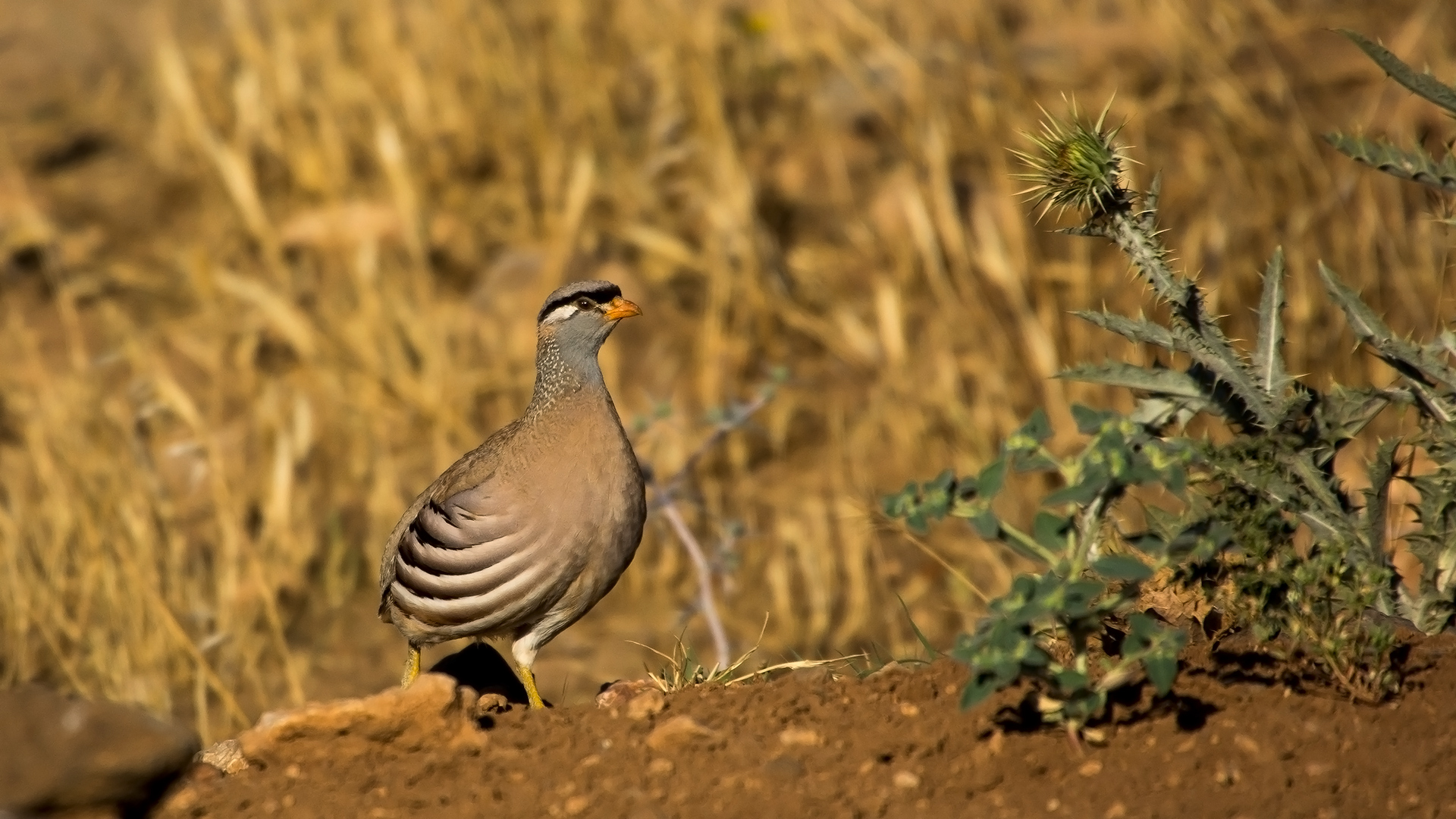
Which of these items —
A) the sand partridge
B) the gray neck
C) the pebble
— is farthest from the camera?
the gray neck

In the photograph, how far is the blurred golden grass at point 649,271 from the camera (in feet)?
28.2

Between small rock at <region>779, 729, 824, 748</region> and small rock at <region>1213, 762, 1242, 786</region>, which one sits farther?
small rock at <region>779, 729, 824, 748</region>

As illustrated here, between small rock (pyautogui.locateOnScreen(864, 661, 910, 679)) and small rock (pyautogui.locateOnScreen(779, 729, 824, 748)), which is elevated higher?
small rock (pyautogui.locateOnScreen(779, 729, 824, 748))

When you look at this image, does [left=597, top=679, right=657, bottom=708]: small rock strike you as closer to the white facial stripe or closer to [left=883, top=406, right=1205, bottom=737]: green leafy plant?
[left=883, top=406, right=1205, bottom=737]: green leafy plant

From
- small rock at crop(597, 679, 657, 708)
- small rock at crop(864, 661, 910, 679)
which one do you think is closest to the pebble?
small rock at crop(864, 661, 910, 679)

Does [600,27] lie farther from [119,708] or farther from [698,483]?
[119,708]

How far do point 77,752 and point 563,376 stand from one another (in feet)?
7.76

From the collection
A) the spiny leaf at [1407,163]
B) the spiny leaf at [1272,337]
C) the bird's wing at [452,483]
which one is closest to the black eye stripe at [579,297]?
the bird's wing at [452,483]

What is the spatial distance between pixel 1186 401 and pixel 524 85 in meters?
7.94

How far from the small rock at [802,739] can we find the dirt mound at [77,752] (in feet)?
4.59

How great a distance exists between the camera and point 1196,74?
35.4 ft

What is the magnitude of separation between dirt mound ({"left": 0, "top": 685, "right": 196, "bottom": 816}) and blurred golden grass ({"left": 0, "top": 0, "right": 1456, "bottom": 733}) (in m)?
3.44

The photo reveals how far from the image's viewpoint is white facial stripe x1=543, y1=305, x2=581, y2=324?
5855mm

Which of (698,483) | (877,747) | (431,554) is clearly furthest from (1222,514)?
(698,483)
